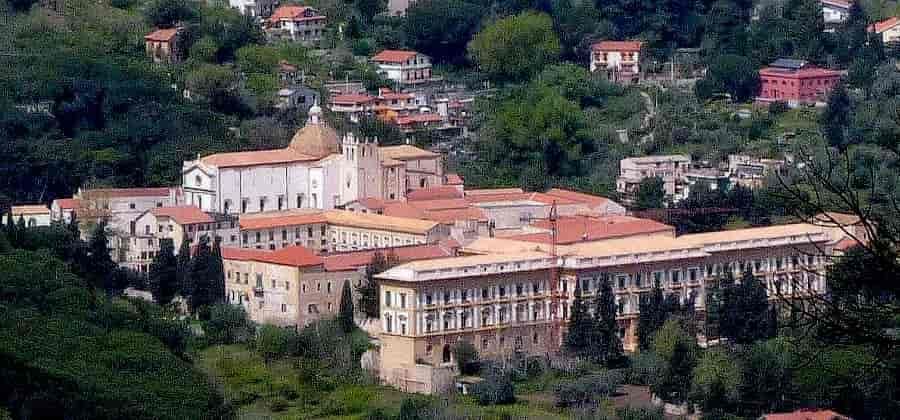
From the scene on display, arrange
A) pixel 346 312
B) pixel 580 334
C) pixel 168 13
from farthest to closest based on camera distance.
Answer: pixel 168 13, pixel 346 312, pixel 580 334

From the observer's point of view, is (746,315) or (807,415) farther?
(746,315)

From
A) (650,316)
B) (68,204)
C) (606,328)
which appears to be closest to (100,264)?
(68,204)

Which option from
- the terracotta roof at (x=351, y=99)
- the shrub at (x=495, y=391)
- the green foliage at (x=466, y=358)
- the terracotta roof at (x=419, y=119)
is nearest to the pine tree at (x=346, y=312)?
the green foliage at (x=466, y=358)

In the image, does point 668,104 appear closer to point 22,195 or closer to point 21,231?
point 22,195

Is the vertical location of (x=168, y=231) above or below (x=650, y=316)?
above

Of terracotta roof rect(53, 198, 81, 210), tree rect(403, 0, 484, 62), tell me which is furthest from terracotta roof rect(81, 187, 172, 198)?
tree rect(403, 0, 484, 62)

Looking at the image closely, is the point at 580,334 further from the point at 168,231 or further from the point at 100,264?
the point at 168,231

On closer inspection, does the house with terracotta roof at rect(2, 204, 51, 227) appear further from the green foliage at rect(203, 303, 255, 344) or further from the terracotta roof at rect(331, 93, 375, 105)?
the terracotta roof at rect(331, 93, 375, 105)
